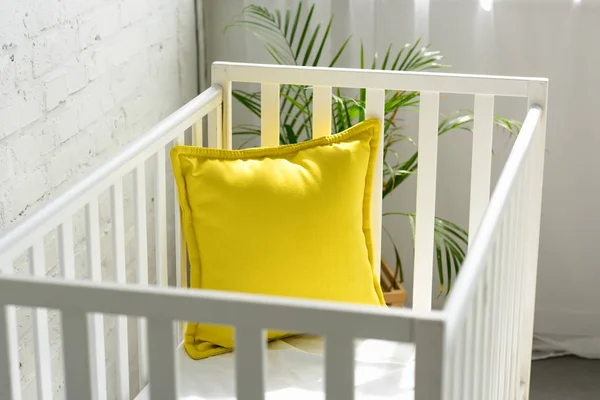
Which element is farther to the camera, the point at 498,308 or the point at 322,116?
the point at 322,116

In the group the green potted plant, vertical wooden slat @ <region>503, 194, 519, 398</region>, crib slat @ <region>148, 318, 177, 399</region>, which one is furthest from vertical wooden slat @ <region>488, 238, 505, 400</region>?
the green potted plant

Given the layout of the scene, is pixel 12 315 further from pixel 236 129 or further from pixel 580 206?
pixel 580 206

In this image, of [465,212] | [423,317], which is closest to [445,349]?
[423,317]

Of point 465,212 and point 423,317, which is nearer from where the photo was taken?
point 423,317

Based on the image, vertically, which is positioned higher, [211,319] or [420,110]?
[420,110]

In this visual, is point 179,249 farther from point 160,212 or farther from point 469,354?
point 469,354

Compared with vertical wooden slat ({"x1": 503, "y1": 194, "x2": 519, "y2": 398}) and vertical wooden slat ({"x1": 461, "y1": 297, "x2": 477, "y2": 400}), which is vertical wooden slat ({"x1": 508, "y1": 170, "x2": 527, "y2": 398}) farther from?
vertical wooden slat ({"x1": 461, "y1": 297, "x2": 477, "y2": 400})

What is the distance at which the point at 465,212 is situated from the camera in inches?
118

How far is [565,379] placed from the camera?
2893 millimetres

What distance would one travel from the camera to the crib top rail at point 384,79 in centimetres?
213

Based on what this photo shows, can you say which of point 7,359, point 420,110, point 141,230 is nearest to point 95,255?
point 141,230

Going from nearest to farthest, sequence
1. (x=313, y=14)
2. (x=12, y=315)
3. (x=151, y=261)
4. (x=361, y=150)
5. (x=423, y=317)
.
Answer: (x=423, y=317) < (x=12, y=315) < (x=361, y=150) < (x=151, y=261) < (x=313, y=14)

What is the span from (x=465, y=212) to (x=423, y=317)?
1935mm

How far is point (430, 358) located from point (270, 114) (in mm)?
1261
